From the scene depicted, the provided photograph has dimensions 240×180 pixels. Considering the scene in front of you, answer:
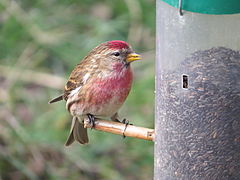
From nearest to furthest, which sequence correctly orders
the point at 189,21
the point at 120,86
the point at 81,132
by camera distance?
the point at 189,21, the point at 120,86, the point at 81,132

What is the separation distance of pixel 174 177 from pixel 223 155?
43cm

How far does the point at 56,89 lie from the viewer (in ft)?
25.3

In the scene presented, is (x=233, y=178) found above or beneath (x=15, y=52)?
beneath

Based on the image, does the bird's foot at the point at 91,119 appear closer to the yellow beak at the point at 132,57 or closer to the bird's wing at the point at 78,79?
the bird's wing at the point at 78,79

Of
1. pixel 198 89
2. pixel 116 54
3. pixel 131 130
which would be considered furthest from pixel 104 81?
pixel 198 89

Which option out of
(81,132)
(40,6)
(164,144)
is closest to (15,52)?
(40,6)

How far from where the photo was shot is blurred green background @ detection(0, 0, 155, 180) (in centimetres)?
703

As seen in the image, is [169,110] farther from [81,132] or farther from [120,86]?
[81,132]

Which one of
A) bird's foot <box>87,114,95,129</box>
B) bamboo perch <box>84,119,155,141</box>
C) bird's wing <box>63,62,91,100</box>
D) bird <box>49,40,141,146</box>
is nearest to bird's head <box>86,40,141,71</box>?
bird <box>49,40,141,146</box>

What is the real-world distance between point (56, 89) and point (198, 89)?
153 inches

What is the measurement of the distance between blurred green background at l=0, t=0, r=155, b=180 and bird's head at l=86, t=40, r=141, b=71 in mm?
1487

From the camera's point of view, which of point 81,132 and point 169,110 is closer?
point 169,110

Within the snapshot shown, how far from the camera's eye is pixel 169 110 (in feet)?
14.2

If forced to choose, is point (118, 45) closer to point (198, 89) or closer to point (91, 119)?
point (91, 119)
